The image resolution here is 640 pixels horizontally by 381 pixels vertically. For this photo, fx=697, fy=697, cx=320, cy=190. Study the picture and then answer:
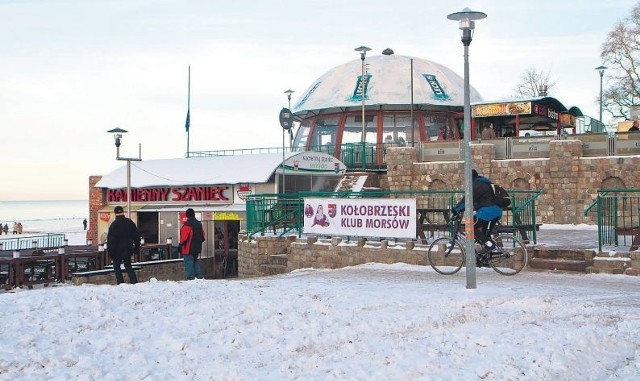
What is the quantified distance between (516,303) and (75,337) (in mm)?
5864

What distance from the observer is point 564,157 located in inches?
1015

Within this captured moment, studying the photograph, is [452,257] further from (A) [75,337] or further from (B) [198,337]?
(A) [75,337]

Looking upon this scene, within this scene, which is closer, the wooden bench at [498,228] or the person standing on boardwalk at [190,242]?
the wooden bench at [498,228]

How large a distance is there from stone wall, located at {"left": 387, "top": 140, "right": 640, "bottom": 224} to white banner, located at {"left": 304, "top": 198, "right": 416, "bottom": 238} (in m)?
11.7

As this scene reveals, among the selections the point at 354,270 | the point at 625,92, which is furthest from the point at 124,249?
the point at 625,92

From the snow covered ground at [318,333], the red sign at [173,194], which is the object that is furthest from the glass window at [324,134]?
the snow covered ground at [318,333]

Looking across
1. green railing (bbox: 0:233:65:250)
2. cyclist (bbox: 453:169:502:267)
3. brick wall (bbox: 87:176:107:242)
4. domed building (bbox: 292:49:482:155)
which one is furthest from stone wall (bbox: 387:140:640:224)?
green railing (bbox: 0:233:65:250)

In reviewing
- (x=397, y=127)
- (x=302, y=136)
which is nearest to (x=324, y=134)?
(x=302, y=136)

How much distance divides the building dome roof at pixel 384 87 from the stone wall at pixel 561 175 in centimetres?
921

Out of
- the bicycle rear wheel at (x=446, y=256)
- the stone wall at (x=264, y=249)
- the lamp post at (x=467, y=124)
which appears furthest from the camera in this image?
the stone wall at (x=264, y=249)

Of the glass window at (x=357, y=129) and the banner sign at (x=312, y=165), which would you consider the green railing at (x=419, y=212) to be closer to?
the banner sign at (x=312, y=165)

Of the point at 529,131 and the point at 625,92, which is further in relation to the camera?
the point at 625,92

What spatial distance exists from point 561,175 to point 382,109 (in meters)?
12.8

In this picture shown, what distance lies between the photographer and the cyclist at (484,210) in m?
13.0
